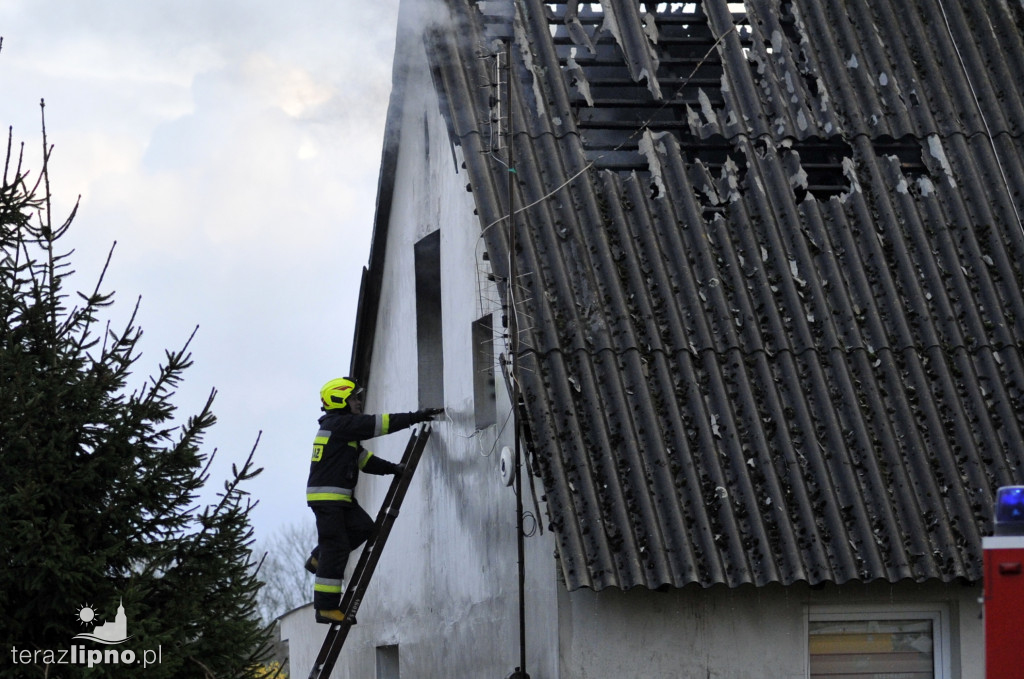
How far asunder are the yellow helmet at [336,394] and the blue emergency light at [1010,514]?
6.25 m

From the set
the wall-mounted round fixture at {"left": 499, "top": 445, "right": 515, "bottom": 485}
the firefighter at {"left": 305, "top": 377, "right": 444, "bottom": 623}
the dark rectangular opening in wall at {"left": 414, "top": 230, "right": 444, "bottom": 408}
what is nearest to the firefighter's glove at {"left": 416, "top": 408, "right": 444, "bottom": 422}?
the firefighter at {"left": 305, "top": 377, "right": 444, "bottom": 623}

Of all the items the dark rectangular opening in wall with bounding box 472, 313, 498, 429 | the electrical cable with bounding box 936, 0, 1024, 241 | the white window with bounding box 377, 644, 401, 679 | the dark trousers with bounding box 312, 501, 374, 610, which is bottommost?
the white window with bounding box 377, 644, 401, 679

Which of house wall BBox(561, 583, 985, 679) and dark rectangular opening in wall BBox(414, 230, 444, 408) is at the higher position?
dark rectangular opening in wall BBox(414, 230, 444, 408)

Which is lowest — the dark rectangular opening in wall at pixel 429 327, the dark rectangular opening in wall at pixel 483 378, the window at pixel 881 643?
the window at pixel 881 643

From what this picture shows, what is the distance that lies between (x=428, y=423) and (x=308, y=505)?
1394mm

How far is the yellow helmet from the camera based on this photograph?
10.6m

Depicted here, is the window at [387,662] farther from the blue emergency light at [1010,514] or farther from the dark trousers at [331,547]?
the blue emergency light at [1010,514]

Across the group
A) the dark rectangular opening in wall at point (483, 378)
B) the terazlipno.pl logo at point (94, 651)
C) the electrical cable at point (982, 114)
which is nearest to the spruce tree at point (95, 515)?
the terazlipno.pl logo at point (94, 651)

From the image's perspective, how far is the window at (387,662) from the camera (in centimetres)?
1293

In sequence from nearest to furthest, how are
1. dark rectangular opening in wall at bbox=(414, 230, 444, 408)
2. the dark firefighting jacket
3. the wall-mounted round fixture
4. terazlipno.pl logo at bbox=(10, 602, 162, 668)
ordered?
terazlipno.pl logo at bbox=(10, 602, 162, 668) < the wall-mounted round fixture < the dark firefighting jacket < dark rectangular opening in wall at bbox=(414, 230, 444, 408)

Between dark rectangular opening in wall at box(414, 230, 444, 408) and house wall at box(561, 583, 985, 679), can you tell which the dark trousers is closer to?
dark rectangular opening in wall at box(414, 230, 444, 408)

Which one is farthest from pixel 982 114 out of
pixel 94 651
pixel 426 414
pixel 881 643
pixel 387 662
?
pixel 94 651

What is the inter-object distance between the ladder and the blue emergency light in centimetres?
602

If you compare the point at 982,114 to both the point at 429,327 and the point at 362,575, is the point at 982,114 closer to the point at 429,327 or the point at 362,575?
the point at 429,327
